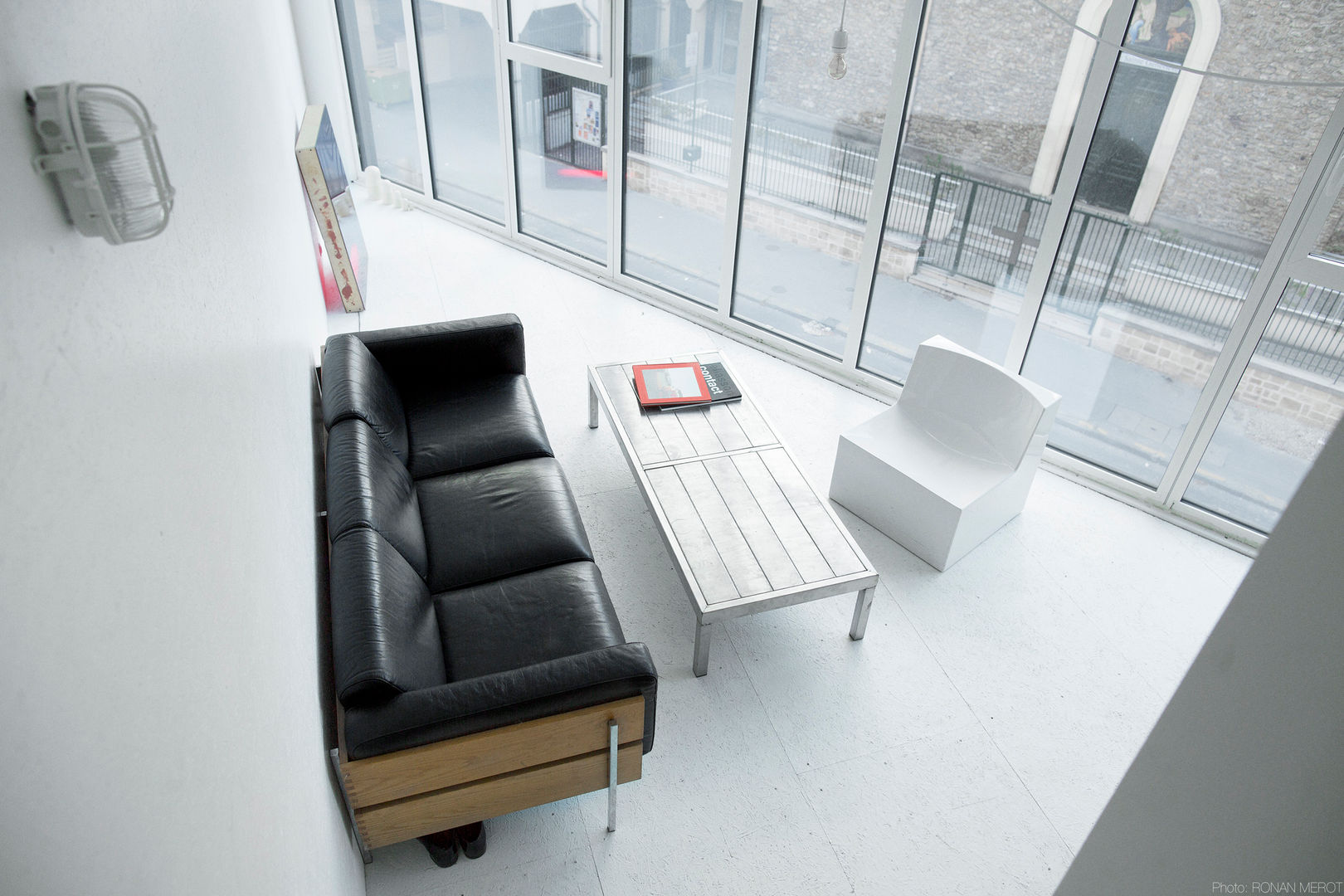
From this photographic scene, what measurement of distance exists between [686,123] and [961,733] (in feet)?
12.0

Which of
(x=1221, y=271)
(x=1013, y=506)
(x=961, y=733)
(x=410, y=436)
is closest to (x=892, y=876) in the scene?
(x=961, y=733)

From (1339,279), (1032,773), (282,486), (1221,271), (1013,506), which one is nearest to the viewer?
(282,486)

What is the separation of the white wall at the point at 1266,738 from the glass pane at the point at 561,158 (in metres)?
5.34

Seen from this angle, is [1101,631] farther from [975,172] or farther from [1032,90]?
[1032,90]

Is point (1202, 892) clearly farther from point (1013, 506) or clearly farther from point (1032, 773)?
point (1013, 506)

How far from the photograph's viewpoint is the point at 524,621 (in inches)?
119

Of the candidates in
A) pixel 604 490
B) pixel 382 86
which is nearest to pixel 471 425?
pixel 604 490

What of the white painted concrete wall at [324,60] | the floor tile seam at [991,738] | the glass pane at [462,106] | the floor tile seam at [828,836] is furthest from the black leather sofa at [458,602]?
the white painted concrete wall at [324,60]

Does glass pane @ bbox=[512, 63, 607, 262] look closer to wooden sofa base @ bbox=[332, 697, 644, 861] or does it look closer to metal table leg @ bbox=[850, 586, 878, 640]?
metal table leg @ bbox=[850, 586, 878, 640]

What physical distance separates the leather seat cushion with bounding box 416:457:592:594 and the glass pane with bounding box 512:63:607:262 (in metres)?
2.83

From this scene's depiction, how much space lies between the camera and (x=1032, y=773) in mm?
3225

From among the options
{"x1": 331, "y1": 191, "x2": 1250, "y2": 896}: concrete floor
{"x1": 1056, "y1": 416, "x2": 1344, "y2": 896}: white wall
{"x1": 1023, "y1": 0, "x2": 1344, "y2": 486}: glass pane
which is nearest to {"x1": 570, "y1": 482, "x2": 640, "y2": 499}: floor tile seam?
{"x1": 331, "y1": 191, "x2": 1250, "y2": 896}: concrete floor

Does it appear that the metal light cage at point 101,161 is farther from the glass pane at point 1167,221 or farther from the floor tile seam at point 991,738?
the glass pane at point 1167,221

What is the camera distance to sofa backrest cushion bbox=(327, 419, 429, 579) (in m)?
2.96
